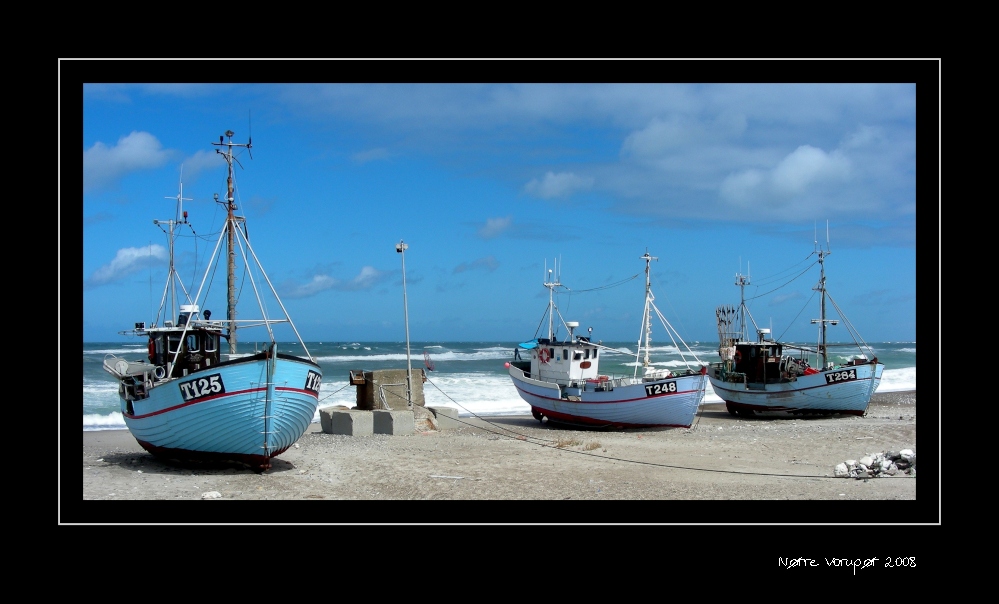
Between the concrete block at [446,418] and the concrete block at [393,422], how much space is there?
8.36ft

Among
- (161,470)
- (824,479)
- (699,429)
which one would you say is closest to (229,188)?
(161,470)

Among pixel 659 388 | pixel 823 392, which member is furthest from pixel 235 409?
pixel 823 392

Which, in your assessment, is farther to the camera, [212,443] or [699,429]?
[699,429]

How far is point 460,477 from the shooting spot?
1373 centimetres

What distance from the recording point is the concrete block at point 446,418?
2250 centimetres

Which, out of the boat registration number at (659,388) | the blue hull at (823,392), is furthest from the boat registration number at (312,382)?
the blue hull at (823,392)

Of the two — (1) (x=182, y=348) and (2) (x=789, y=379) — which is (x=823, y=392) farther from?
(1) (x=182, y=348)

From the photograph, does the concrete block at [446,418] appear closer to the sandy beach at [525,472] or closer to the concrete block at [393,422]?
the sandy beach at [525,472]

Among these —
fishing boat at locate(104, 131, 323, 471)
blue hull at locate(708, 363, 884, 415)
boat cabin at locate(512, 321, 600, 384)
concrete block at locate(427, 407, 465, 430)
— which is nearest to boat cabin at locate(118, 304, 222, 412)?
fishing boat at locate(104, 131, 323, 471)

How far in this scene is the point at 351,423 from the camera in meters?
19.8

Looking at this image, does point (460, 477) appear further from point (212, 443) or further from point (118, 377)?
point (118, 377)
